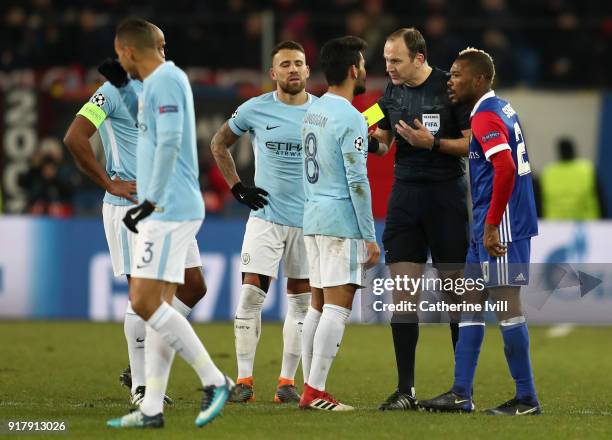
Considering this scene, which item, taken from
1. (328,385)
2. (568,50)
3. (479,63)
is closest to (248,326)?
(328,385)

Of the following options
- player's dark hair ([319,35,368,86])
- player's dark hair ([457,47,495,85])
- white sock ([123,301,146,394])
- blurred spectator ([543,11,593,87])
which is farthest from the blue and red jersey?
blurred spectator ([543,11,593,87])

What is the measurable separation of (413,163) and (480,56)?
3.22 ft

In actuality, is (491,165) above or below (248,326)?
above

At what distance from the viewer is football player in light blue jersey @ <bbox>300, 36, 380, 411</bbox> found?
315 inches

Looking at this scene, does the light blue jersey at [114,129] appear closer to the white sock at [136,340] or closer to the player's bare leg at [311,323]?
the white sock at [136,340]

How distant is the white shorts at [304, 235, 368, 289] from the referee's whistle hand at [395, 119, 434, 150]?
0.81 metres

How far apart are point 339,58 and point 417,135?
2.59ft

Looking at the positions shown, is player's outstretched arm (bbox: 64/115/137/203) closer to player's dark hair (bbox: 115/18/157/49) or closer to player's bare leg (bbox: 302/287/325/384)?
player's bare leg (bbox: 302/287/325/384)

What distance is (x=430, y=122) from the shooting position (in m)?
8.70

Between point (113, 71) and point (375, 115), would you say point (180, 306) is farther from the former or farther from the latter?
point (375, 115)

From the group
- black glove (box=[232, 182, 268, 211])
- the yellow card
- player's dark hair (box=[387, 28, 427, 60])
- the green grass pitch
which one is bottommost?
the green grass pitch

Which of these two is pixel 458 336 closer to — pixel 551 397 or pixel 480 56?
pixel 551 397

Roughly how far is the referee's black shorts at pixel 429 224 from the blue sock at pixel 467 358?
656 millimetres

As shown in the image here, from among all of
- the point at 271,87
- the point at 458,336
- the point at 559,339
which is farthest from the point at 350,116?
the point at 271,87
